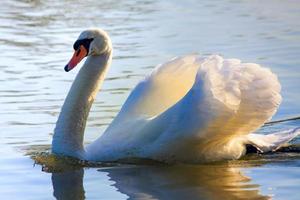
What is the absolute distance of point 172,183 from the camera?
8523mm

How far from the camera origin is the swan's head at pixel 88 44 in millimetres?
9602

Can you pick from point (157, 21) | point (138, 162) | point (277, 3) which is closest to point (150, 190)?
point (138, 162)

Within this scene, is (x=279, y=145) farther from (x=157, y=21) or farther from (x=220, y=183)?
(x=157, y=21)

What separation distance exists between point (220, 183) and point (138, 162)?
1.02 m

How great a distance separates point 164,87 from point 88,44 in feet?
2.71

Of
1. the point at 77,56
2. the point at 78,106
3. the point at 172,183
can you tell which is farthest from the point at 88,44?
the point at 172,183

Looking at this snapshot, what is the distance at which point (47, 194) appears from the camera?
325 inches

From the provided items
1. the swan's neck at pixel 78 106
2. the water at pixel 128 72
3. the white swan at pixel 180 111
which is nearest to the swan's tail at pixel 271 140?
the white swan at pixel 180 111

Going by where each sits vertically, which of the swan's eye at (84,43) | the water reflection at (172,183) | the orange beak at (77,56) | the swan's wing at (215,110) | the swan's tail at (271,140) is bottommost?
the water reflection at (172,183)

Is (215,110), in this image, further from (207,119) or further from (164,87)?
(164,87)

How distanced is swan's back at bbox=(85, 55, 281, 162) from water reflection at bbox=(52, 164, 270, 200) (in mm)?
172

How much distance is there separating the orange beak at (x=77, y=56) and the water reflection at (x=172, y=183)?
103 cm

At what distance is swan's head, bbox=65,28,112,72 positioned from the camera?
31.5 feet

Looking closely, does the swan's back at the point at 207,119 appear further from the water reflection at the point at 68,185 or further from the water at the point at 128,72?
the water reflection at the point at 68,185
